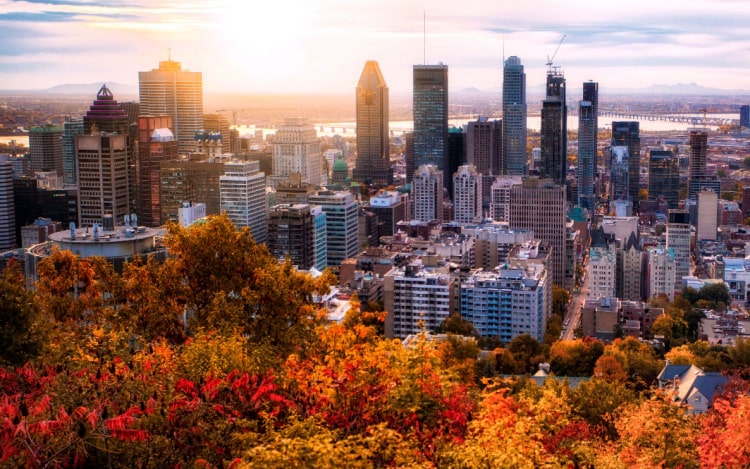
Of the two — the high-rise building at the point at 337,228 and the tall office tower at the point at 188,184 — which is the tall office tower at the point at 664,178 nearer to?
the high-rise building at the point at 337,228

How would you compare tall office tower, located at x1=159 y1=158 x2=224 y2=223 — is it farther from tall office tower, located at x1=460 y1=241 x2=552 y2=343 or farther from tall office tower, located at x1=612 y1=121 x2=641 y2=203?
tall office tower, located at x1=612 y1=121 x2=641 y2=203

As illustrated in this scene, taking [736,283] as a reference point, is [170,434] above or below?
above

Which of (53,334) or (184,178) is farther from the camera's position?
(184,178)

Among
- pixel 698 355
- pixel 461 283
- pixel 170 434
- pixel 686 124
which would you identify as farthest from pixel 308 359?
pixel 686 124

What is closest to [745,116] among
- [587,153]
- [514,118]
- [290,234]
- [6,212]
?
[514,118]

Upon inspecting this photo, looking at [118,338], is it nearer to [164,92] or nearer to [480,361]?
[480,361]

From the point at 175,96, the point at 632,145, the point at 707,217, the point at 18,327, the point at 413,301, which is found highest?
the point at 175,96

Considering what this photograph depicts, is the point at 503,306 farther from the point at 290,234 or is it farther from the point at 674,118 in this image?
the point at 674,118
